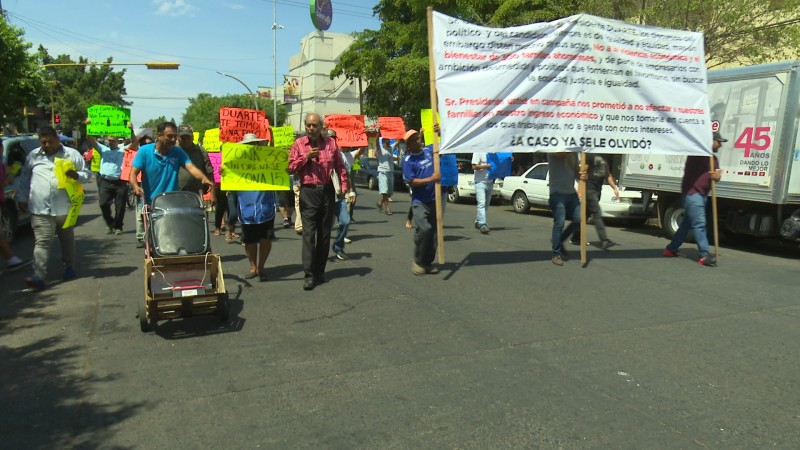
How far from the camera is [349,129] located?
13.2 m

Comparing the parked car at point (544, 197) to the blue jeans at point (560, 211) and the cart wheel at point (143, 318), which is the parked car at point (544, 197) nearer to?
the blue jeans at point (560, 211)

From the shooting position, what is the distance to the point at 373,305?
6027 millimetres

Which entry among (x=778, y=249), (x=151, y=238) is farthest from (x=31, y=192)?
(x=778, y=249)

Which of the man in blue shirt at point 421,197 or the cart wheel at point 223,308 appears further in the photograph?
the man in blue shirt at point 421,197

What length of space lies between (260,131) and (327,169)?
3899mm

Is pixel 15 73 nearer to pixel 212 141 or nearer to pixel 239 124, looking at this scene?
pixel 212 141

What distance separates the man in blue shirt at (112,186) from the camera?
10.6 metres

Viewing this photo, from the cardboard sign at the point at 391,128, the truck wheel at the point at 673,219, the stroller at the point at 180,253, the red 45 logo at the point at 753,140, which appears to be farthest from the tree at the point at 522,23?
the stroller at the point at 180,253

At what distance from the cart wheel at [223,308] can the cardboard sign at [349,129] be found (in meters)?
8.13

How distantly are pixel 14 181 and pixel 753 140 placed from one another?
1252cm

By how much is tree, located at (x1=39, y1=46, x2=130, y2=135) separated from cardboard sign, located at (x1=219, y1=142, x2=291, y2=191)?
166 feet

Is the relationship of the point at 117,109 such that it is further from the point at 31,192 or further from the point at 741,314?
the point at 741,314

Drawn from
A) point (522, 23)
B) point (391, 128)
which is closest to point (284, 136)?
point (391, 128)

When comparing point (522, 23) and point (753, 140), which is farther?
point (522, 23)
